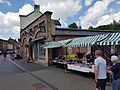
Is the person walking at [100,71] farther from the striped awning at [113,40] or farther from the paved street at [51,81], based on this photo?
the striped awning at [113,40]

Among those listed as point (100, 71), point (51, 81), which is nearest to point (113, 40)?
point (100, 71)

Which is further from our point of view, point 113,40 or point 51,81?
point 51,81

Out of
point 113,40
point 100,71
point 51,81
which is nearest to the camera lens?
point 100,71

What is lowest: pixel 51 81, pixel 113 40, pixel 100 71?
pixel 51 81

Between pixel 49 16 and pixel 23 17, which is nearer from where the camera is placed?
pixel 49 16

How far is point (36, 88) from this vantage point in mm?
12242

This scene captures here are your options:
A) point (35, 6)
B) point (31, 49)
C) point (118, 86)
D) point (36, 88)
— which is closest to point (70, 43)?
point (36, 88)

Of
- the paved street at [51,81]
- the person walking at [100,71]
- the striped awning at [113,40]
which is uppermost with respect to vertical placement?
the striped awning at [113,40]

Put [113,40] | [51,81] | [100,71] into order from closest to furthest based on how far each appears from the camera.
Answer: [100,71] < [113,40] < [51,81]

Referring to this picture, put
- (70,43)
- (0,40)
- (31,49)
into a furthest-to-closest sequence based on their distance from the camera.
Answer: (0,40) → (31,49) → (70,43)

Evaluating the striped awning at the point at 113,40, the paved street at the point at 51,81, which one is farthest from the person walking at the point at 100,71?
the striped awning at the point at 113,40

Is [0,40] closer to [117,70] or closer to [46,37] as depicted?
[46,37]

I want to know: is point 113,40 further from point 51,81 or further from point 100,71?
point 51,81

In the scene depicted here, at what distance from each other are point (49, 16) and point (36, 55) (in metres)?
9.83
